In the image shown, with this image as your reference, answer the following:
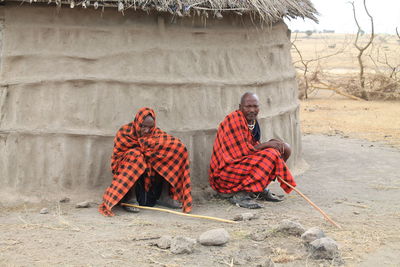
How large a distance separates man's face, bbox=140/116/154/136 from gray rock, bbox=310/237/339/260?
1.94 meters

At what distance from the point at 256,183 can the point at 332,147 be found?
11.8 feet

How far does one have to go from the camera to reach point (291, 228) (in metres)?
4.50

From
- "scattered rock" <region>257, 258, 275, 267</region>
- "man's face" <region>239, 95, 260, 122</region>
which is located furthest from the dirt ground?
"man's face" <region>239, 95, 260, 122</region>

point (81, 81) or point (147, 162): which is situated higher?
point (81, 81)

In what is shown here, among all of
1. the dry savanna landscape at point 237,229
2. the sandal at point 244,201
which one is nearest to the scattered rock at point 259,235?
the dry savanna landscape at point 237,229

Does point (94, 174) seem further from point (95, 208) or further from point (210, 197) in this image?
point (210, 197)

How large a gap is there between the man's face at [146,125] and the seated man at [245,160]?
0.73m

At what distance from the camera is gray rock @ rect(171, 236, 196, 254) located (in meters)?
4.10

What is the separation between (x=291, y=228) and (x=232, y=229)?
0.51m

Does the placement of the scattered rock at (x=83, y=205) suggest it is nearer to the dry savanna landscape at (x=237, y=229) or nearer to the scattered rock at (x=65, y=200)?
the dry savanna landscape at (x=237, y=229)

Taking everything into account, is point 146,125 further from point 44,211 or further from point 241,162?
point 44,211

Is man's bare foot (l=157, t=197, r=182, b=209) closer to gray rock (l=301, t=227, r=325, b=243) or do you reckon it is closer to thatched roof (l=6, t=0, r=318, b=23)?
gray rock (l=301, t=227, r=325, b=243)

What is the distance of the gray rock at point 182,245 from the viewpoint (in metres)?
4.10

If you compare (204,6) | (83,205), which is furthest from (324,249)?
(204,6)
